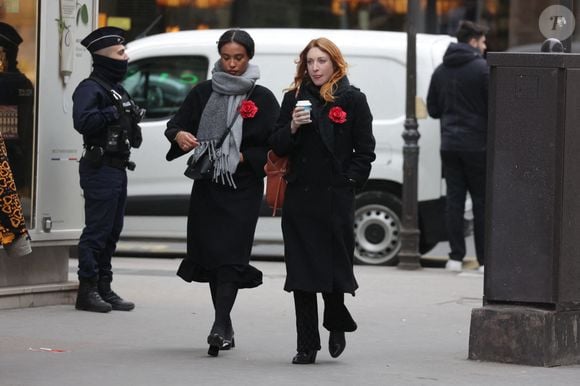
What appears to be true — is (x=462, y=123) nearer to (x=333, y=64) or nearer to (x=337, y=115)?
(x=333, y=64)

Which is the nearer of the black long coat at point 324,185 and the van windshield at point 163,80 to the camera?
the black long coat at point 324,185

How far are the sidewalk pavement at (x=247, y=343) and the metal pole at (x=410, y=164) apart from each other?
44.9 inches

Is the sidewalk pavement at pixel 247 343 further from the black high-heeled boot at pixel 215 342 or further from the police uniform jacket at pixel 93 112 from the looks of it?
the police uniform jacket at pixel 93 112

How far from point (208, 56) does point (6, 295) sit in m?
4.94

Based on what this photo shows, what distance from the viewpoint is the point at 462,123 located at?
1296 cm

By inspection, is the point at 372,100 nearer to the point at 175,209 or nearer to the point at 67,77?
the point at 175,209

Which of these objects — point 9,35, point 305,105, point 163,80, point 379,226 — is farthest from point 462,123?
point 305,105

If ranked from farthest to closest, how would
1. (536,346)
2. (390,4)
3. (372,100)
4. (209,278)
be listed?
(390,4), (372,100), (209,278), (536,346)

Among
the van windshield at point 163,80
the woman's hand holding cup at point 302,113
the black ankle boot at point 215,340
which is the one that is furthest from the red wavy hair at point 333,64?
the van windshield at point 163,80

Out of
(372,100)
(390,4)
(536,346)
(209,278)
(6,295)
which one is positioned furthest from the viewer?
(390,4)

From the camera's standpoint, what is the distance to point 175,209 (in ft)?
46.4

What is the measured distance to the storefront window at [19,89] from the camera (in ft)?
32.2

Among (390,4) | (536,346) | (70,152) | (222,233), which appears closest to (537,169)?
(536,346)

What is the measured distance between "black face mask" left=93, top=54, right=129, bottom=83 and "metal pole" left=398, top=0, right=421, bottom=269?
3865mm
